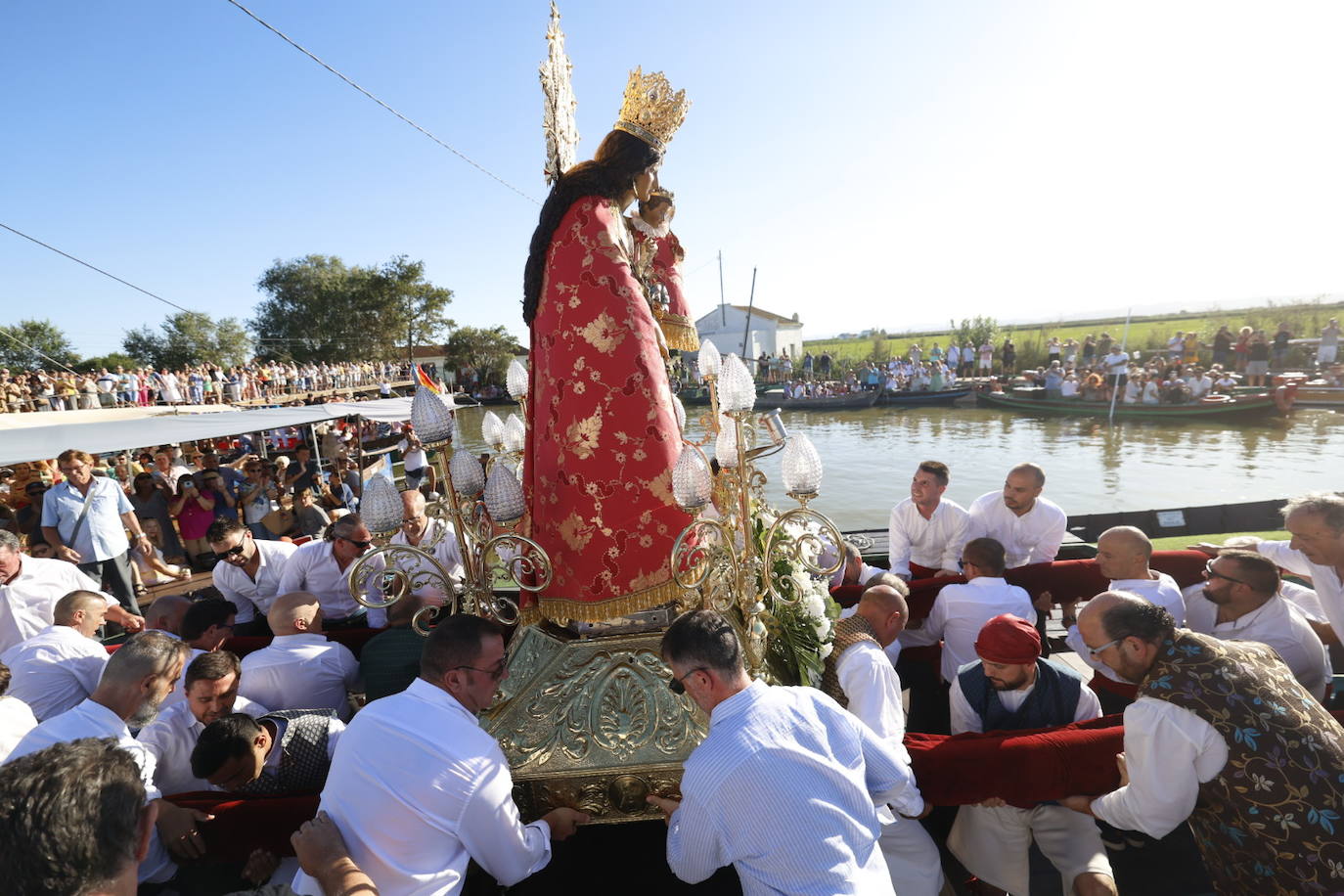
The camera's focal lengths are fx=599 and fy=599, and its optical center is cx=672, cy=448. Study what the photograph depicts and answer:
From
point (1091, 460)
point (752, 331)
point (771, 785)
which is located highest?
point (752, 331)

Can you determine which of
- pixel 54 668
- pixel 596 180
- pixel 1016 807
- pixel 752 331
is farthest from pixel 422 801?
pixel 752 331

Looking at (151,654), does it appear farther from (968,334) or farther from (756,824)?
(968,334)

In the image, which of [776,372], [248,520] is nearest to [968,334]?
[776,372]

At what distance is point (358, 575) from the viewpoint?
2375 millimetres

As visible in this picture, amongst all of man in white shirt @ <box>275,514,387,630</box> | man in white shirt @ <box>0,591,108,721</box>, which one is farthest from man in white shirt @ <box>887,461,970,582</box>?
man in white shirt @ <box>0,591,108,721</box>

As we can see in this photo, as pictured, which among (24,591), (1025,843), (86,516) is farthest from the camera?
(86,516)

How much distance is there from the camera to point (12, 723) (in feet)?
7.66

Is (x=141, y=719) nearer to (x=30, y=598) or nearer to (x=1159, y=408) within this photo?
(x=30, y=598)

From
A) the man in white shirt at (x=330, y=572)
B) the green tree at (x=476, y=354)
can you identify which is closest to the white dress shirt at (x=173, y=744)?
the man in white shirt at (x=330, y=572)

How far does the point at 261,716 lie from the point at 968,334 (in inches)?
1674

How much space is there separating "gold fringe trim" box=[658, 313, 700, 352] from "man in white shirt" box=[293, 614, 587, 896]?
6.03ft

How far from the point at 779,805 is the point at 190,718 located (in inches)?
99.8

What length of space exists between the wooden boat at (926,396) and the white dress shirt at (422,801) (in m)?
28.7

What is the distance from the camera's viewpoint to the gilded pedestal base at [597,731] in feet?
7.29
